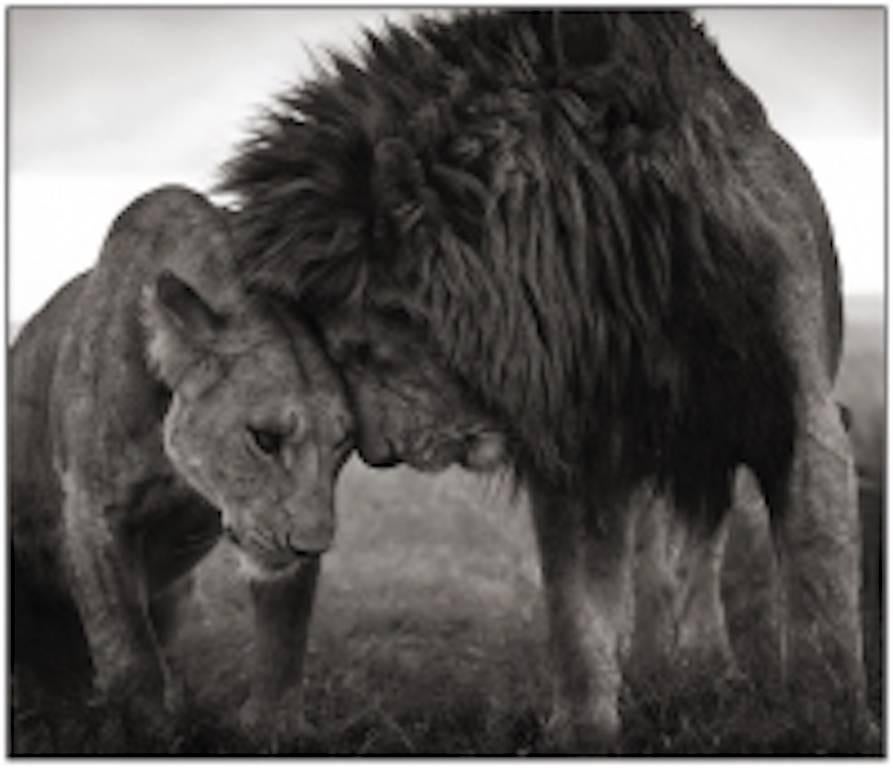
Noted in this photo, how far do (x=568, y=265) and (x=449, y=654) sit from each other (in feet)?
6.81

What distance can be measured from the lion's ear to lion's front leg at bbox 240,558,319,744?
27.1 inches

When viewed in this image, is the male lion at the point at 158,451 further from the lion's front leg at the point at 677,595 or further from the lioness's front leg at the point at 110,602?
the lion's front leg at the point at 677,595

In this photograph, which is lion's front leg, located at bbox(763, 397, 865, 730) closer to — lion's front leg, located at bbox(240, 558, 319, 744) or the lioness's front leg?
lion's front leg, located at bbox(240, 558, 319, 744)

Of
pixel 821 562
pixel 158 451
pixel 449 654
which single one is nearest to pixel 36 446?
pixel 158 451

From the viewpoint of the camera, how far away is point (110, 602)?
5305 millimetres

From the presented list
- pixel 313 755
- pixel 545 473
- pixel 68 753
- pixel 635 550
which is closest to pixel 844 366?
pixel 635 550

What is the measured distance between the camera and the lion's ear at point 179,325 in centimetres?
512

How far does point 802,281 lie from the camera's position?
16.9 ft

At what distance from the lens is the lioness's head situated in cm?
495

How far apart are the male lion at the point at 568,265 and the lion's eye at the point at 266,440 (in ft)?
0.75

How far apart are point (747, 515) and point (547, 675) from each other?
135 centimetres

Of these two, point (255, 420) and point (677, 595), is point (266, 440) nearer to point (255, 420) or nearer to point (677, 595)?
point (255, 420)

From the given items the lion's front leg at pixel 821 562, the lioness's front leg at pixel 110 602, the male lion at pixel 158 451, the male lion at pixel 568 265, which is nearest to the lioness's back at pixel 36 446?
the male lion at pixel 158 451

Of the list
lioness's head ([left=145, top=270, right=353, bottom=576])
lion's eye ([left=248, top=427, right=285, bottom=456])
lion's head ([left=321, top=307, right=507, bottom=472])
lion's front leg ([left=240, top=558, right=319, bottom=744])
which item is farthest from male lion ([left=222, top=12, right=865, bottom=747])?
lion's front leg ([left=240, top=558, right=319, bottom=744])
